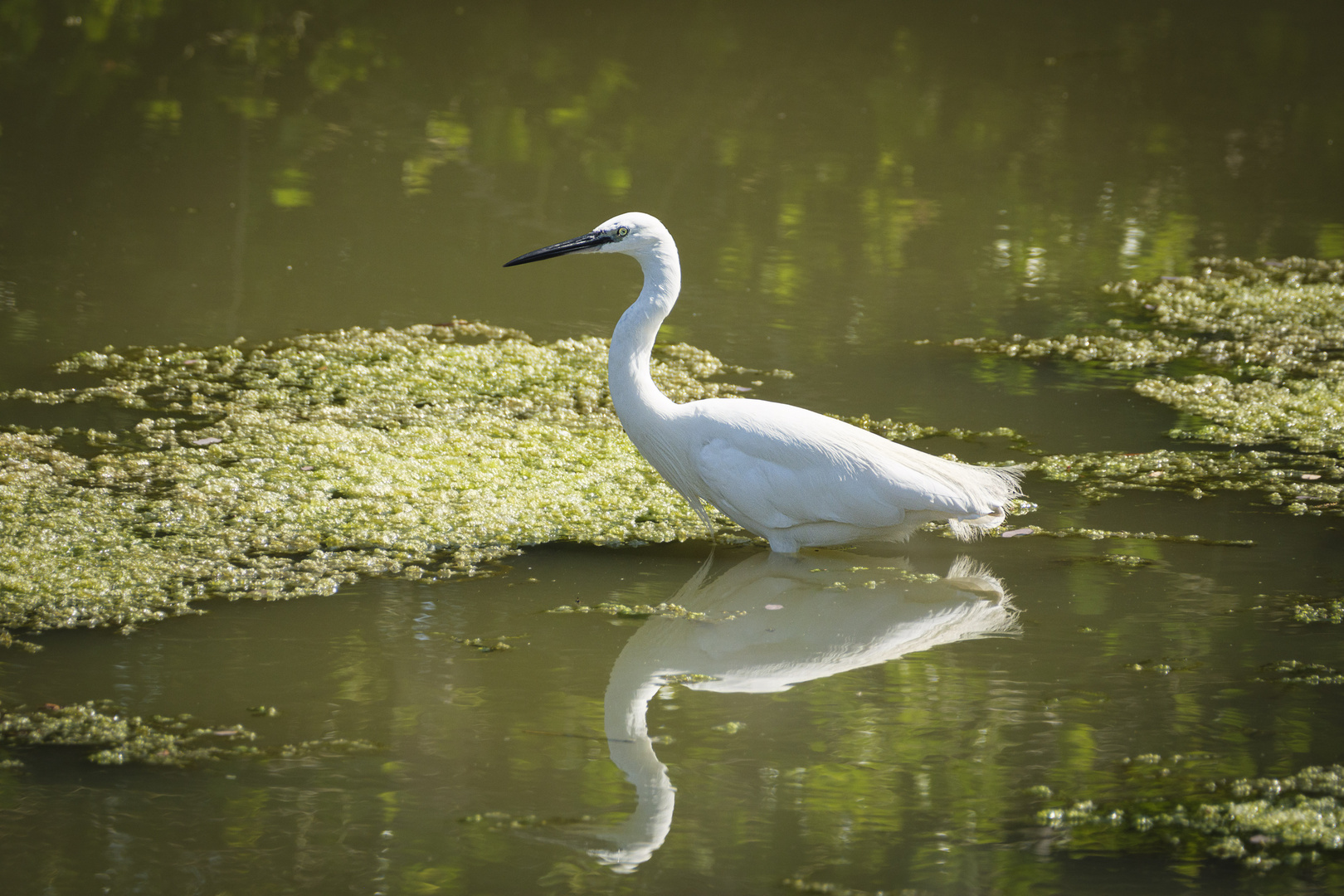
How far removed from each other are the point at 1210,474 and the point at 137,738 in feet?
10.5

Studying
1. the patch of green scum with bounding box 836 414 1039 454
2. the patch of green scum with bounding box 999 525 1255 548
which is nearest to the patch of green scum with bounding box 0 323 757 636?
the patch of green scum with bounding box 836 414 1039 454

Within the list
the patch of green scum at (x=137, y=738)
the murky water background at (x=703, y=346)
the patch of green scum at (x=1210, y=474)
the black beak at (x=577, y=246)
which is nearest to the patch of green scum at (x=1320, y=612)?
the murky water background at (x=703, y=346)

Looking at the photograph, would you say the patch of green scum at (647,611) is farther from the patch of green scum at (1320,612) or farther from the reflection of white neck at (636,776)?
the patch of green scum at (1320,612)

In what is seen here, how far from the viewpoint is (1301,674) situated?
293cm

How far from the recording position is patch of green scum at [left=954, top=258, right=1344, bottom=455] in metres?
4.48

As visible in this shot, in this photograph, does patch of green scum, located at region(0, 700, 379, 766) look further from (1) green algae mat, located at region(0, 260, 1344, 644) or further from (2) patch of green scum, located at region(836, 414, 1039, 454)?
(2) patch of green scum, located at region(836, 414, 1039, 454)

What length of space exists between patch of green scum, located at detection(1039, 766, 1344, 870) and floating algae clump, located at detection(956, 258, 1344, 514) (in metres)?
1.58

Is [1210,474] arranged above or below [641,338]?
below

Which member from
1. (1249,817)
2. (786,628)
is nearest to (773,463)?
(786,628)

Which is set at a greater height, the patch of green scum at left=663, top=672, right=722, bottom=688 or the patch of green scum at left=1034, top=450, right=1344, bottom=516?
the patch of green scum at left=1034, top=450, right=1344, bottom=516

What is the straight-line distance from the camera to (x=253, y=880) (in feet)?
7.17

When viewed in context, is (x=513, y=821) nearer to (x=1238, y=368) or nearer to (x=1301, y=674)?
(x=1301, y=674)

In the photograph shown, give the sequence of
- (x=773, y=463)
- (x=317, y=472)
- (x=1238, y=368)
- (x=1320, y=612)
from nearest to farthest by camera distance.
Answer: (x=1320, y=612)
(x=773, y=463)
(x=317, y=472)
(x=1238, y=368)

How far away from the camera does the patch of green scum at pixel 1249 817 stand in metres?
2.29
